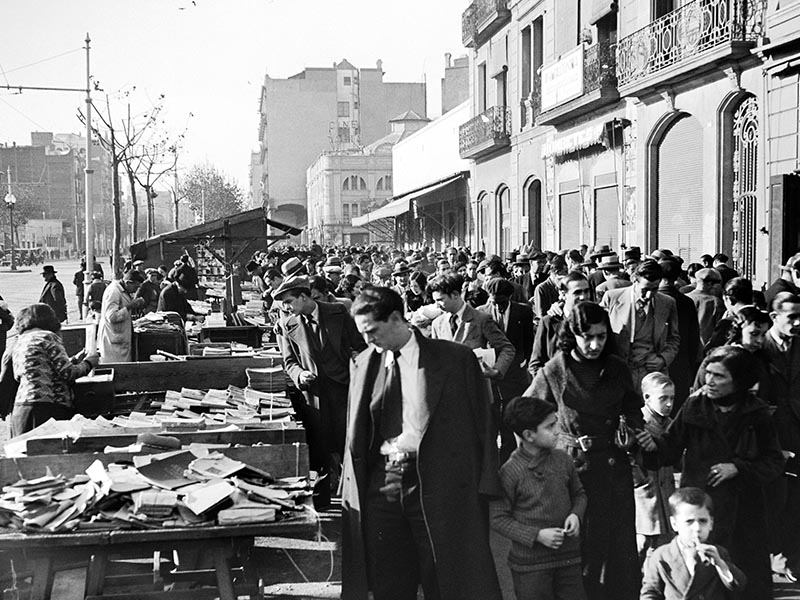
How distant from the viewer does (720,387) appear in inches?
196

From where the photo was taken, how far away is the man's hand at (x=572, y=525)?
4.46 metres

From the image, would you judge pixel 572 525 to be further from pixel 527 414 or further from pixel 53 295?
pixel 53 295

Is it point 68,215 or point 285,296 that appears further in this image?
point 68,215

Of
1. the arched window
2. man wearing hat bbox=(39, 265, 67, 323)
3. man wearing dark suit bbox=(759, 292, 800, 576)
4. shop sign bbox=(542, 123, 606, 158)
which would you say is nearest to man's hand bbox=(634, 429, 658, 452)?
man wearing dark suit bbox=(759, 292, 800, 576)

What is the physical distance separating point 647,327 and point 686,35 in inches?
430

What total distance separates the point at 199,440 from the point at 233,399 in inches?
59.0

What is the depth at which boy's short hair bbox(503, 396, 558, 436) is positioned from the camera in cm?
459

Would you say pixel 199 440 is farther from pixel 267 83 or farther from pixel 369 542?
pixel 267 83

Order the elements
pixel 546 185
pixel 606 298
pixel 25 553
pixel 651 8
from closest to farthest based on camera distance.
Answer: pixel 25 553 < pixel 606 298 < pixel 651 8 < pixel 546 185

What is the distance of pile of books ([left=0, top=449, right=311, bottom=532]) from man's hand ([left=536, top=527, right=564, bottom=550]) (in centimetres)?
117

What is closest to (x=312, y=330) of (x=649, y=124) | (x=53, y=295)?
(x=53, y=295)

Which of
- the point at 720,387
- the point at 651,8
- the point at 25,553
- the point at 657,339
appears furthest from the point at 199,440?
the point at 651,8

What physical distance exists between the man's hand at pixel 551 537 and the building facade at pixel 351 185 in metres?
76.2

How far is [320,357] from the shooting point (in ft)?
23.1
